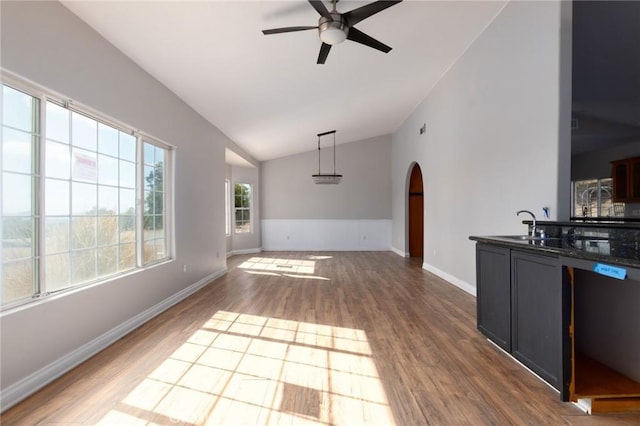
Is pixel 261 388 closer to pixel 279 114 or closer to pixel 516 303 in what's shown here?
pixel 516 303

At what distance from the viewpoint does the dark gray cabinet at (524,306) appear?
2.01m

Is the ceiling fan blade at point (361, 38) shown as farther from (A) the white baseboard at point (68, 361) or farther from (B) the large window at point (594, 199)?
(A) the white baseboard at point (68, 361)

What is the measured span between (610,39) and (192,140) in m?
5.56

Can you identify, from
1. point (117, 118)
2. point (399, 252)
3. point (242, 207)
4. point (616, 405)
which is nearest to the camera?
point (616, 405)

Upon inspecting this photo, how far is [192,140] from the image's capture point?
489cm

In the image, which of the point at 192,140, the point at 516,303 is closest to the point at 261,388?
the point at 516,303

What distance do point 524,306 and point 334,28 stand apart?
2.70 metres

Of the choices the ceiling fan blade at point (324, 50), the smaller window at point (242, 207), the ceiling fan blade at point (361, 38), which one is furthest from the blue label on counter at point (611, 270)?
the smaller window at point (242, 207)

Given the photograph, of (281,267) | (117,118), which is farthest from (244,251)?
(117,118)

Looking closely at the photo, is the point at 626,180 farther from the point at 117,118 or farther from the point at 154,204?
the point at 154,204

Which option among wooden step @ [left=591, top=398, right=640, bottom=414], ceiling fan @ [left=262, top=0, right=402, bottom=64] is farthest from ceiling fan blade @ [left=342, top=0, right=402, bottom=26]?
wooden step @ [left=591, top=398, right=640, bottom=414]

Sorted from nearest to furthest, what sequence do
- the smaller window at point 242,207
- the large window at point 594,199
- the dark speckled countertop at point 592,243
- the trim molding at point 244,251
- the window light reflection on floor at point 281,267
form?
the dark speckled countertop at point 592,243 < the large window at point 594,199 < the window light reflection on floor at point 281,267 < the trim molding at point 244,251 < the smaller window at point 242,207

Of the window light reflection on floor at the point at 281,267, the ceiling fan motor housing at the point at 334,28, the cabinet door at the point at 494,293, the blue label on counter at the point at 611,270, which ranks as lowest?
the window light reflection on floor at the point at 281,267

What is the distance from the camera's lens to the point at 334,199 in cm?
1027
